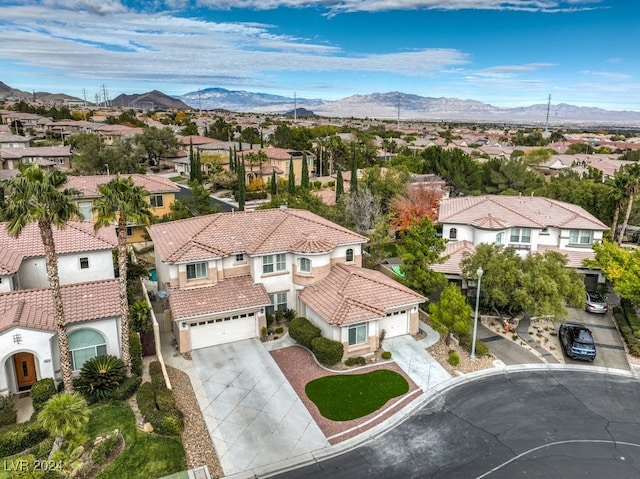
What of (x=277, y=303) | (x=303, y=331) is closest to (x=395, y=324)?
(x=303, y=331)

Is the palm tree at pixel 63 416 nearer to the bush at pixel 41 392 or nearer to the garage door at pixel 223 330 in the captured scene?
the bush at pixel 41 392

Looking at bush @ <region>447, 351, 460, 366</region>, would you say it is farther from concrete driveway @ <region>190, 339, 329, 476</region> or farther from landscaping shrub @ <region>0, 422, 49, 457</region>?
landscaping shrub @ <region>0, 422, 49, 457</region>

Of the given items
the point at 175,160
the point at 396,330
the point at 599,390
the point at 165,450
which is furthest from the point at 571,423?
the point at 175,160

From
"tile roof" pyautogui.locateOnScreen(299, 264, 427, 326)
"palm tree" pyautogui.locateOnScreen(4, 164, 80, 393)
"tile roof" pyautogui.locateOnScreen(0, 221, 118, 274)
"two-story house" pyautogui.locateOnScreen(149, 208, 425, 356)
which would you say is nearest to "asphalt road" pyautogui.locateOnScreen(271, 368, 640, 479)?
"tile roof" pyautogui.locateOnScreen(299, 264, 427, 326)

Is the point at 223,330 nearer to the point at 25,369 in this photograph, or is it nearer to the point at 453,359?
the point at 25,369

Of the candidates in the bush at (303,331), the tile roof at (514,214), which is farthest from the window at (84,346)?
the tile roof at (514,214)

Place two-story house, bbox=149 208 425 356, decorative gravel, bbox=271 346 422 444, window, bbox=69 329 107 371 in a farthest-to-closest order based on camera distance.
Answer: two-story house, bbox=149 208 425 356
window, bbox=69 329 107 371
decorative gravel, bbox=271 346 422 444

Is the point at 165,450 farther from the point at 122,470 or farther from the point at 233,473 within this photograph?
the point at 233,473
